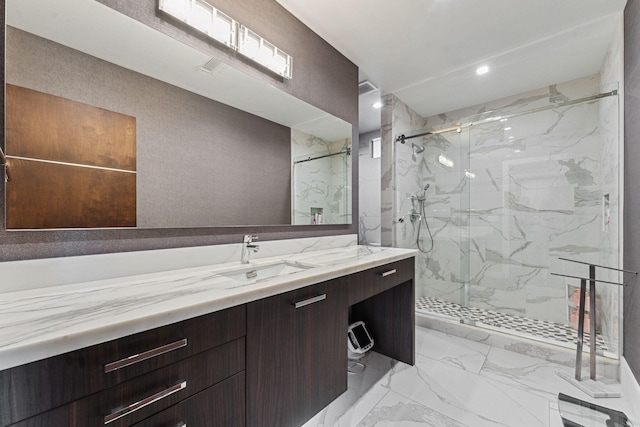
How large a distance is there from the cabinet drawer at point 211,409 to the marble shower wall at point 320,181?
1.11 metres

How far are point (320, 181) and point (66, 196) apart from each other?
1420 mm

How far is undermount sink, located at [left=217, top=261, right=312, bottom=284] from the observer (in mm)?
1309

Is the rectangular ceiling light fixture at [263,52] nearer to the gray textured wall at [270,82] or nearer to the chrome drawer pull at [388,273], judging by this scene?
the gray textured wall at [270,82]

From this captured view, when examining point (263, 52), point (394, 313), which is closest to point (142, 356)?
point (263, 52)

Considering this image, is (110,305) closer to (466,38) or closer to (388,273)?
(388,273)

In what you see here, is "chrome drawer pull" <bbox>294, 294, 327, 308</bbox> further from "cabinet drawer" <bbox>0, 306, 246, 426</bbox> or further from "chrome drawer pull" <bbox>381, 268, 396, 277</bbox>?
"chrome drawer pull" <bbox>381, 268, 396, 277</bbox>

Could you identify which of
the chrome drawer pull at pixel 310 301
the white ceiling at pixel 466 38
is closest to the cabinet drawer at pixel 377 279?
the chrome drawer pull at pixel 310 301

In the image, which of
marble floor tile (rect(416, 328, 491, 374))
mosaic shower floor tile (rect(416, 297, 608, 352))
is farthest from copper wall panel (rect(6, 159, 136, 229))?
mosaic shower floor tile (rect(416, 297, 608, 352))

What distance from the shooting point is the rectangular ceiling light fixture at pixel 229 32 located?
1.28 metres

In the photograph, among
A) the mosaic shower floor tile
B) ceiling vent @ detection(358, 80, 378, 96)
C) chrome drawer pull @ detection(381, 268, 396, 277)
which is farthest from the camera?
ceiling vent @ detection(358, 80, 378, 96)

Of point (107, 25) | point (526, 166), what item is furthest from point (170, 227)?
point (526, 166)

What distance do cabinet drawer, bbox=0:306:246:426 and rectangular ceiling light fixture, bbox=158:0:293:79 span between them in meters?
1.36

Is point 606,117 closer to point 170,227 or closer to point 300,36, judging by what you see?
point 300,36

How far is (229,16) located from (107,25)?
622 mm
